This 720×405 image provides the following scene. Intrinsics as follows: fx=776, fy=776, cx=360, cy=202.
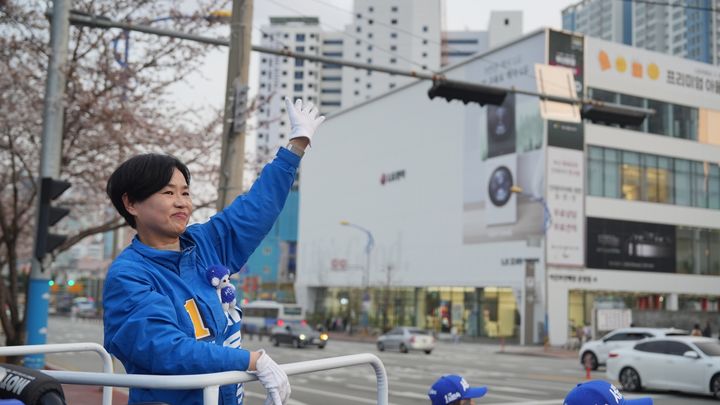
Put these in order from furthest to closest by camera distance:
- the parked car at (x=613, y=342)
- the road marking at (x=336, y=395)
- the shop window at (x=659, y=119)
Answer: the shop window at (x=659, y=119), the parked car at (x=613, y=342), the road marking at (x=336, y=395)

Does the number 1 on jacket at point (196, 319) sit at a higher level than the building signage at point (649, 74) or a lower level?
lower

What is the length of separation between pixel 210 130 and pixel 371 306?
163 feet

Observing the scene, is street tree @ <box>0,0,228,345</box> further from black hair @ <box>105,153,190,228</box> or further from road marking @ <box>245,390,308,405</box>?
black hair @ <box>105,153,190,228</box>

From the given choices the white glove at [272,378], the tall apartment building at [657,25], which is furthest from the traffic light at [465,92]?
the tall apartment building at [657,25]

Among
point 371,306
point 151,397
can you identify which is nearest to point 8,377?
point 151,397

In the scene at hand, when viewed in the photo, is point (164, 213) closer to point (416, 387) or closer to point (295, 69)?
point (416, 387)

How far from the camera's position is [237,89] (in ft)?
31.0

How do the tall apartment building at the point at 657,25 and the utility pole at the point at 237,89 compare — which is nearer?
the utility pole at the point at 237,89

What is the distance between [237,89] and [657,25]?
163m

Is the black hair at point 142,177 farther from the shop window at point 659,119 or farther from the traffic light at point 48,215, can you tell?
the shop window at point 659,119

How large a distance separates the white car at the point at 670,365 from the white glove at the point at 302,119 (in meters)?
15.9

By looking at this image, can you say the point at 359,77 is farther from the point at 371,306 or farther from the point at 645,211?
the point at 645,211

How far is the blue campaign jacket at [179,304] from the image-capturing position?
7.63ft

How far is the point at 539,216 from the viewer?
48406 mm
